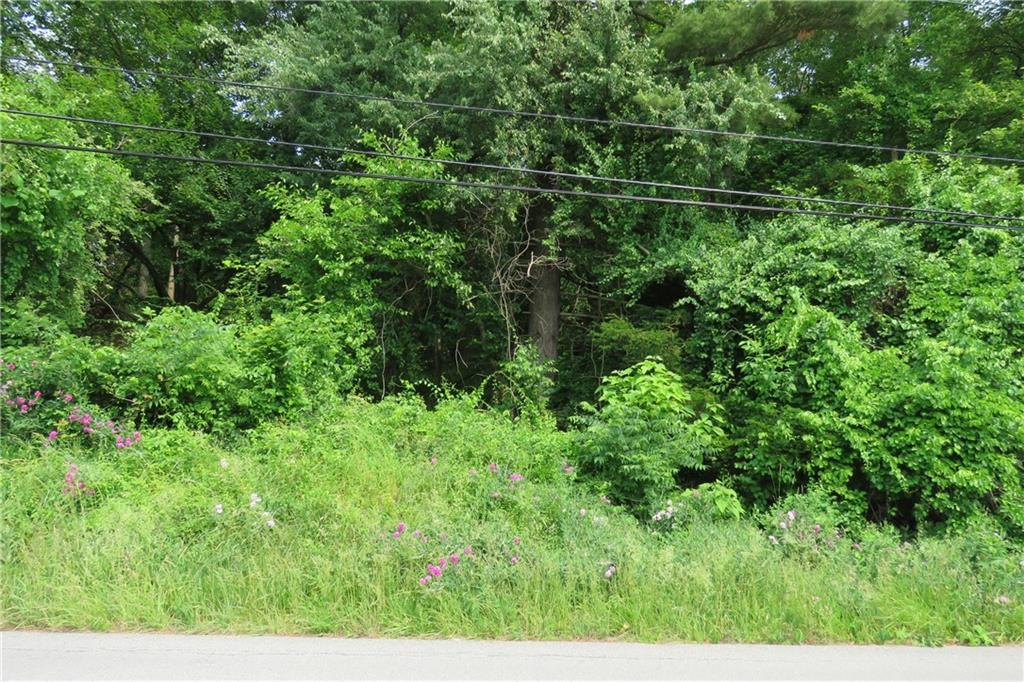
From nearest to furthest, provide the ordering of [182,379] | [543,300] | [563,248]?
[182,379]
[563,248]
[543,300]

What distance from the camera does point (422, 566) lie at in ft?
13.8

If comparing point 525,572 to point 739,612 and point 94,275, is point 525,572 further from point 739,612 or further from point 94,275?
point 94,275

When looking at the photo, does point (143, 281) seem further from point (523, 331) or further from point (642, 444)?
point (642, 444)

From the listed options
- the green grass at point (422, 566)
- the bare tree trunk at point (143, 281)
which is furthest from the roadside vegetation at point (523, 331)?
the bare tree trunk at point (143, 281)

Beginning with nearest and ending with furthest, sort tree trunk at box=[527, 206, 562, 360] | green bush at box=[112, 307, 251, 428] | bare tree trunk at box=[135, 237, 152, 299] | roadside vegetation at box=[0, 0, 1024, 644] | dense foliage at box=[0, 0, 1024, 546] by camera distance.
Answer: roadside vegetation at box=[0, 0, 1024, 644] → dense foliage at box=[0, 0, 1024, 546] → green bush at box=[112, 307, 251, 428] → tree trunk at box=[527, 206, 562, 360] → bare tree trunk at box=[135, 237, 152, 299]

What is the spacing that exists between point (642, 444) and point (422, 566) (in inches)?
110

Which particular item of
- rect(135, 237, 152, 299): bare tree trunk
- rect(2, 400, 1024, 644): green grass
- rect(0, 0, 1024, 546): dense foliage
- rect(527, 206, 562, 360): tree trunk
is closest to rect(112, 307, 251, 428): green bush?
rect(0, 0, 1024, 546): dense foliage

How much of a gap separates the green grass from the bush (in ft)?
1.62

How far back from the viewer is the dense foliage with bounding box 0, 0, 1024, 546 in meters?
6.36

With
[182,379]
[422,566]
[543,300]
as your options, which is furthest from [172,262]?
[422,566]

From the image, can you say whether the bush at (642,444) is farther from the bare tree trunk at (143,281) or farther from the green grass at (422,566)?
the bare tree trunk at (143,281)

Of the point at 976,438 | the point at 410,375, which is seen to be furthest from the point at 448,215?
the point at 976,438

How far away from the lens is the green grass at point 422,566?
12.8ft

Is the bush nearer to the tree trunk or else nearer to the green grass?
the green grass
